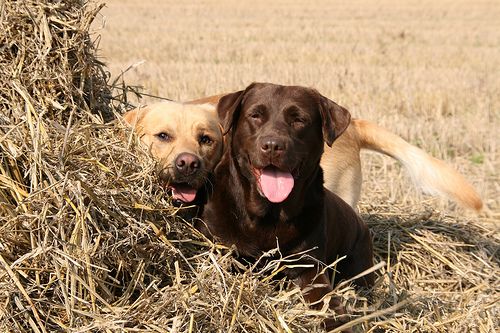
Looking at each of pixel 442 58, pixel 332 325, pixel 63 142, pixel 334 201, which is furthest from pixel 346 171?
pixel 442 58

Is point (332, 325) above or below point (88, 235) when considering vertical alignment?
below

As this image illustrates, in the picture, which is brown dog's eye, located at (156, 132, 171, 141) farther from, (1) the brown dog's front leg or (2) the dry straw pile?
(1) the brown dog's front leg

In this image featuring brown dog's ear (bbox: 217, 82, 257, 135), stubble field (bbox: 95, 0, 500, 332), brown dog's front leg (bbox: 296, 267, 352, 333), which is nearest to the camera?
brown dog's front leg (bbox: 296, 267, 352, 333)

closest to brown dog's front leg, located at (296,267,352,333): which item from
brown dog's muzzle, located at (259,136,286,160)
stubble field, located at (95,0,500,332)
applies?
stubble field, located at (95,0,500,332)

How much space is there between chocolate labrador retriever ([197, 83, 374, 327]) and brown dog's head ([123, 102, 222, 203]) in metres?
0.15

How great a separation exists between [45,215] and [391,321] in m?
1.79

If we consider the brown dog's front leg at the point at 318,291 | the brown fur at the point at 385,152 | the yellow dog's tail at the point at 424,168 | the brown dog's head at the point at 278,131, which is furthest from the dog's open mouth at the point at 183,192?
the yellow dog's tail at the point at 424,168

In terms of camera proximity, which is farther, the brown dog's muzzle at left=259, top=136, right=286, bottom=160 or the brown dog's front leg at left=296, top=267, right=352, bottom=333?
the brown dog's muzzle at left=259, top=136, right=286, bottom=160

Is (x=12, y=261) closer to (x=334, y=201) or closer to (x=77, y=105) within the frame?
(x=77, y=105)

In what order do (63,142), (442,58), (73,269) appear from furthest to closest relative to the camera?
(442,58), (63,142), (73,269)

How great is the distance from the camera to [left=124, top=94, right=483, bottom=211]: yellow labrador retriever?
4062mm

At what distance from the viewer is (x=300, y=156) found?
3883mm

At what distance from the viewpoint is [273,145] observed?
3.73 metres

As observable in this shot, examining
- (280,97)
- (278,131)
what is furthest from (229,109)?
(278,131)
